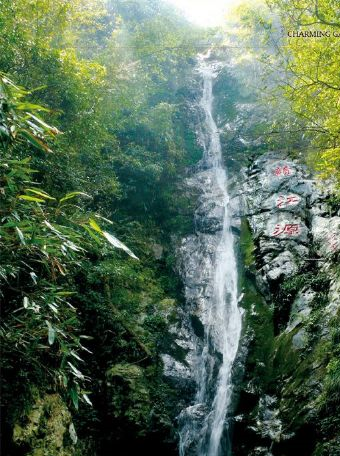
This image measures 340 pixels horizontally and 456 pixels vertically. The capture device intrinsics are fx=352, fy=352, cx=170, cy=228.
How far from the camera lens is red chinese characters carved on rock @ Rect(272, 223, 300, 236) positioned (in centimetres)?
982

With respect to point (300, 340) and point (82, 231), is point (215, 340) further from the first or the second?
point (82, 231)

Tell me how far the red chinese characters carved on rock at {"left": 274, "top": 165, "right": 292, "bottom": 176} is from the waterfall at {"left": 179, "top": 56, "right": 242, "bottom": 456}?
2.10 m

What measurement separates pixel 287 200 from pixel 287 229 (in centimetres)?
144

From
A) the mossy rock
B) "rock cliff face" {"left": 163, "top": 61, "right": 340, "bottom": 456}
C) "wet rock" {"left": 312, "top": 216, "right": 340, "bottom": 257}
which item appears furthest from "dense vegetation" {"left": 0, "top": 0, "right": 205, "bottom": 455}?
"wet rock" {"left": 312, "top": 216, "right": 340, "bottom": 257}

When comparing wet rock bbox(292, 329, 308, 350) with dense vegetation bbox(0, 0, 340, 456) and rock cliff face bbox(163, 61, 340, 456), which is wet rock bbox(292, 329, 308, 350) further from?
dense vegetation bbox(0, 0, 340, 456)

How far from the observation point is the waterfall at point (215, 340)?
769cm

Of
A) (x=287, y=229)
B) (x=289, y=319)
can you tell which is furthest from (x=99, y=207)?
(x=289, y=319)

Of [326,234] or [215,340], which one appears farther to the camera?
[215,340]

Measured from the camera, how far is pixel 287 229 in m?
10.0

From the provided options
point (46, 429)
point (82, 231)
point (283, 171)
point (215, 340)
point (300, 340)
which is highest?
point (283, 171)

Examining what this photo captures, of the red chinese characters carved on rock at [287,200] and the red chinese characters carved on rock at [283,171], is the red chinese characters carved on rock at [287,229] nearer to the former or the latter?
the red chinese characters carved on rock at [287,200]

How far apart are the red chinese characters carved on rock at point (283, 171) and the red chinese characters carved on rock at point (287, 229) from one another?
278 cm

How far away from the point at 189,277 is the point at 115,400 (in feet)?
16.0

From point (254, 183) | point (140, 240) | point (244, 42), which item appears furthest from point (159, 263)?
point (244, 42)
